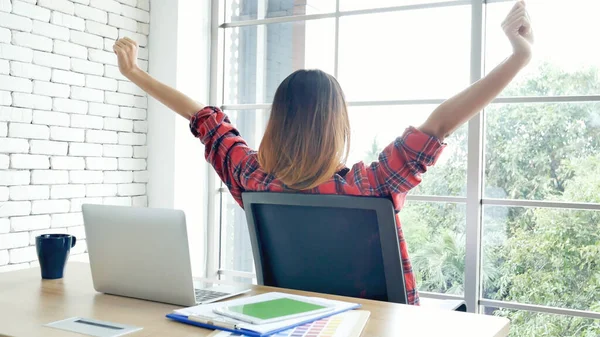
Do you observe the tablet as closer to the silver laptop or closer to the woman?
the silver laptop

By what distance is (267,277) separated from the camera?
1640 millimetres

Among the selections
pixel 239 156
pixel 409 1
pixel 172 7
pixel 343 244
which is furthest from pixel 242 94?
pixel 343 244

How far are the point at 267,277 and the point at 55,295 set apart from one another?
0.50 meters

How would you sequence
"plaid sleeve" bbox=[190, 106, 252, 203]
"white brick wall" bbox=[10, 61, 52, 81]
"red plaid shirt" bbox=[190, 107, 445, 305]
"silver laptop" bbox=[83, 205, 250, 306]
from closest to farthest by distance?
"silver laptop" bbox=[83, 205, 250, 306] → "red plaid shirt" bbox=[190, 107, 445, 305] → "plaid sleeve" bbox=[190, 106, 252, 203] → "white brick wall" bbox=[10, 61, 52, 81]

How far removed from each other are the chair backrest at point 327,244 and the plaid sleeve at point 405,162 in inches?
5.2

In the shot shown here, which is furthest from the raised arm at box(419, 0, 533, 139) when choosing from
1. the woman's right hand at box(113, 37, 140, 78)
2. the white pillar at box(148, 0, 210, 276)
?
the white pillar at box(148, 0, 210, 276)

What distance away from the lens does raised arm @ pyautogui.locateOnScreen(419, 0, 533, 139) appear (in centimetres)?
148

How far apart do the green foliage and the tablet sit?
1.88 meters

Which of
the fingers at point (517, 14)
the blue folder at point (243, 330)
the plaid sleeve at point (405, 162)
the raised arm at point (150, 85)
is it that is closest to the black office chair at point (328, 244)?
the plaid sleeve at point (405, 162)

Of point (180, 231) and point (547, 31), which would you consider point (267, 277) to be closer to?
point (180, 231)

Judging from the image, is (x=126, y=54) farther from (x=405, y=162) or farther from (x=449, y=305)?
(x=449, y=305)

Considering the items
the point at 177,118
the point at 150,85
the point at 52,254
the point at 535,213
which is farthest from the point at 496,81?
the point at 177,118

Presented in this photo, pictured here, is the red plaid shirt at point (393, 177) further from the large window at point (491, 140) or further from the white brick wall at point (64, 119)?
the white brick wall at point (64, 119)

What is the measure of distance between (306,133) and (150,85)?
1.76 ft
